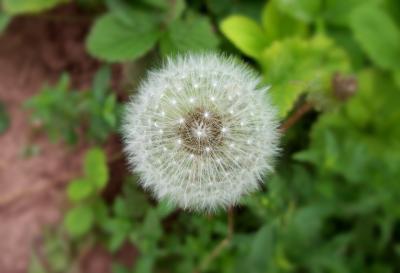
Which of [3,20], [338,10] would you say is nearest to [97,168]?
[3,20]

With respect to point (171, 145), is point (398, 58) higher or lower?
higher

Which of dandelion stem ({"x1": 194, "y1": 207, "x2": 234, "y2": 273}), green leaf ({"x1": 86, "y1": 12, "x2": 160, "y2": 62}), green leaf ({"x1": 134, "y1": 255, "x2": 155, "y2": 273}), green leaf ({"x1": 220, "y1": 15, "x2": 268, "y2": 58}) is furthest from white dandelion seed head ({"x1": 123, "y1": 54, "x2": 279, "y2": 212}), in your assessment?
green leaf ({"x1": 134, "y1": 255, "x2": 155, "y2": 273})

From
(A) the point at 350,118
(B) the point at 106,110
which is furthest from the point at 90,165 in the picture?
(A) the point at 350,118

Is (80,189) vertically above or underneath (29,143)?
above

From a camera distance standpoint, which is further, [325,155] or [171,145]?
[325,155]

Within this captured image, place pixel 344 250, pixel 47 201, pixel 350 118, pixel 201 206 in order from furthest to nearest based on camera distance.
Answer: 1. pixel 47 201
2. pixel 350 118
3. pixel 344 250
4. pixel 201 206

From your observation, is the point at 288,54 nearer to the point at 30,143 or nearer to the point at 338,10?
the point at 338,10

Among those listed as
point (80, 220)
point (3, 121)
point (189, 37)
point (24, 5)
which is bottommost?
point (80, 220)

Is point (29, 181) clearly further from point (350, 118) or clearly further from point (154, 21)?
point (350, 118)
